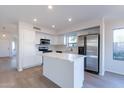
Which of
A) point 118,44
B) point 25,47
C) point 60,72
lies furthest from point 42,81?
point 118,44

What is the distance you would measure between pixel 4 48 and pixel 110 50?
373 inches

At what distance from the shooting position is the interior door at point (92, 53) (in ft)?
13.8

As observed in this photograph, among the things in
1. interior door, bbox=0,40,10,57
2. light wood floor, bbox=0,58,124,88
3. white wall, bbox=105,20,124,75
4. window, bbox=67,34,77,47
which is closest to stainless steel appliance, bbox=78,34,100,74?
light wood floor, bbox=0,58,124,88

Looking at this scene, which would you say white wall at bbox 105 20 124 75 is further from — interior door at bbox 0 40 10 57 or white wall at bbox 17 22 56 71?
interior door at bbox 0 40 10 57

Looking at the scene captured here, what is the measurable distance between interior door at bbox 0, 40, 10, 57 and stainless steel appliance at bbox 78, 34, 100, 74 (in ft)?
27.0

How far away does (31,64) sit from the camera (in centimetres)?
539

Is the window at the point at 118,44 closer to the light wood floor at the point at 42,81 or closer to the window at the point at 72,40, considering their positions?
the light wood floor at the point at 42,81

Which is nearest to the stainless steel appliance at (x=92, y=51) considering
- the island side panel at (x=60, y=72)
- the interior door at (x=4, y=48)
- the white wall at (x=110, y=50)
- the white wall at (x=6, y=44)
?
the white wall at (x=110, y=50)

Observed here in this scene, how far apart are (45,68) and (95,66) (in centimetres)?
224

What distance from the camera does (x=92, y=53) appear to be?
14.4ft

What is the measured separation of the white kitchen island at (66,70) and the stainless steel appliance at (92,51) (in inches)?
59.1
